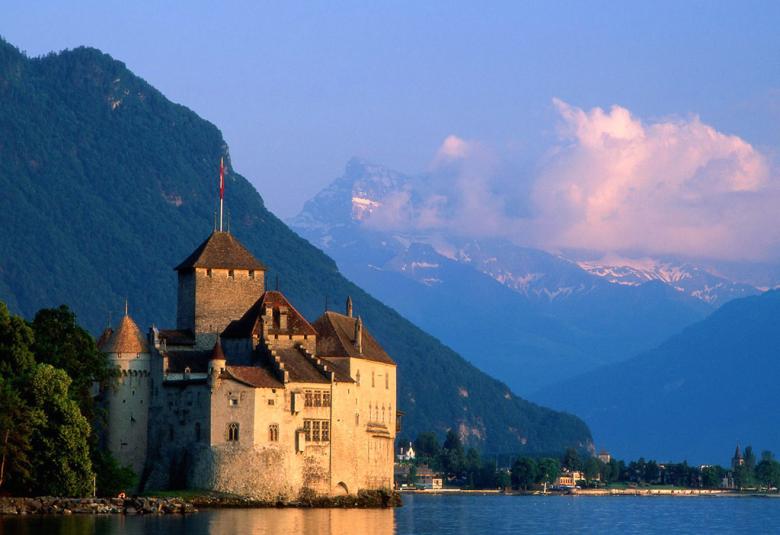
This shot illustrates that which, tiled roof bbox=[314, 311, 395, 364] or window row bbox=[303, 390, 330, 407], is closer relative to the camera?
window row bbox=[303, 390, 330, 407]

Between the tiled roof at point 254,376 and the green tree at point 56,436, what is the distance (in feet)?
46.1

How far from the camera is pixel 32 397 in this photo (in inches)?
4124

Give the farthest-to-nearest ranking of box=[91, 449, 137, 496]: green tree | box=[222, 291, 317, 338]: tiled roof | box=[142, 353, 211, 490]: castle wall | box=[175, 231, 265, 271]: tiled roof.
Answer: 1. box=[175, 231, 265, 271]: tiled roof
2. box=[222, 291, 317, 338]: tiled roof
3. box=[142, 353, 211, 490]: castle wall
4. box=[91, 449, 137, 496]: green tree

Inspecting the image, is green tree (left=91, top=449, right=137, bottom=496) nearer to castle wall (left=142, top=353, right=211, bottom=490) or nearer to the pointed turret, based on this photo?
castle wall (left=142, top=353, right=211, bottom=490)

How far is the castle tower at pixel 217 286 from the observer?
130625 mm

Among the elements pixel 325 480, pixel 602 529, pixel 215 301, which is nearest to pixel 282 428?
pixel 325 480

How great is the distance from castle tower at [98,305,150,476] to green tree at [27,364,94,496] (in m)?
15.6

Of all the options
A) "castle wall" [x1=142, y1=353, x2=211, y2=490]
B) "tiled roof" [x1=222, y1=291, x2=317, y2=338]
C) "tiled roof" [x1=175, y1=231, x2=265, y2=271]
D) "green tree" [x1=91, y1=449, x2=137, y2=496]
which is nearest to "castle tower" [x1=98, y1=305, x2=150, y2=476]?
"castle wall" [x1=142, y1=353, x2=211, y2=490]

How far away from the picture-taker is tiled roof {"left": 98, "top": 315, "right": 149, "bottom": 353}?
402ft

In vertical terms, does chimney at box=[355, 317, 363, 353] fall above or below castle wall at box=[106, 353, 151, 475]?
above

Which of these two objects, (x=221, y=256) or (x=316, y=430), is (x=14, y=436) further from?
(x=221, y=256)

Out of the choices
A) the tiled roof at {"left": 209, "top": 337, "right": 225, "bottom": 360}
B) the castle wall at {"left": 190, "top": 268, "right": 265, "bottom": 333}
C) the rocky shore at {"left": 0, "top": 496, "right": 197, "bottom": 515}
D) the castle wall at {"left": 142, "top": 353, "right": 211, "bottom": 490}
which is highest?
the castle wall at {"left": 190, "top": 268, "right": 265, "bottom": 333}

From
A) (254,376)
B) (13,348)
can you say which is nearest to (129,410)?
(254,376)

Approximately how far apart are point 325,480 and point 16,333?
2522 centimetres
